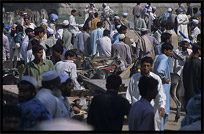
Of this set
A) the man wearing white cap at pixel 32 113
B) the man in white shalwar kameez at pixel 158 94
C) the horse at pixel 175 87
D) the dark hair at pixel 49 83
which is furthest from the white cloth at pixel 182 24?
the man wearing white cap at pixel 32 113

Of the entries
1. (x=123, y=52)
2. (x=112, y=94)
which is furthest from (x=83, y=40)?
(x=112, y=94)

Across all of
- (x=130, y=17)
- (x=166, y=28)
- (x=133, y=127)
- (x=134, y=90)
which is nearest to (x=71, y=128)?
(x=133, y=127)

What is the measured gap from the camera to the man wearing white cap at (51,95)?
19.7 feet

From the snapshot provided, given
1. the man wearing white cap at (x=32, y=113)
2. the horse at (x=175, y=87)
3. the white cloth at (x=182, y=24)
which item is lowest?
the horse at (x=175, y=87)

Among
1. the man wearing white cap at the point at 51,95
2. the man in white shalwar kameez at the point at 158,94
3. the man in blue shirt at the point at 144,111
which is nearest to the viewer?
the man in blue shirt at the point at 144,111

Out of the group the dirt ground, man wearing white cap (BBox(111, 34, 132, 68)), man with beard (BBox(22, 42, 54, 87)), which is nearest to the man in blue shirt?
man with beard (BBox(22, 42, 54, 87))

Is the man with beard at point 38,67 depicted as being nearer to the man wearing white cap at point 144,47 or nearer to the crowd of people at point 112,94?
the crowd of people at point 112,94

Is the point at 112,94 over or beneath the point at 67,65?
beneath

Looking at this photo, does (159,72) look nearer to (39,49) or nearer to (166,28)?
(39,49)

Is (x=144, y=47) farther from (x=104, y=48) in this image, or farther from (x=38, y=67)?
(x=38, y=67)

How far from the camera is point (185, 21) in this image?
22250mm

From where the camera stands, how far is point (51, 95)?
6.05 metres

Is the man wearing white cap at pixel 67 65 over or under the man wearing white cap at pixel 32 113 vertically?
over

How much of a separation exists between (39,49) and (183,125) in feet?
10.3
